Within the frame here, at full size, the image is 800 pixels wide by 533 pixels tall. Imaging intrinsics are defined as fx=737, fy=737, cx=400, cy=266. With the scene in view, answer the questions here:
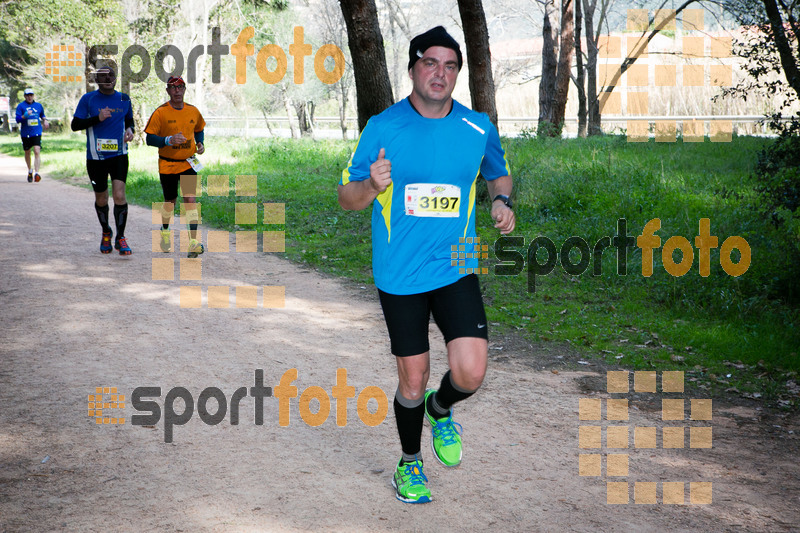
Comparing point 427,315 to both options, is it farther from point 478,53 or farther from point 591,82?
point 591,82

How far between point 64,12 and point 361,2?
1046 inches

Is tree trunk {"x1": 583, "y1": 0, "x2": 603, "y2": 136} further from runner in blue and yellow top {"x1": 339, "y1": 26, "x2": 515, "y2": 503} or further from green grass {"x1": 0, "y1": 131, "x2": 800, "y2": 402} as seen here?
runner in blue and yellow top {"x1": 339, "y1": 26, "x2": 515, "y2": 503}

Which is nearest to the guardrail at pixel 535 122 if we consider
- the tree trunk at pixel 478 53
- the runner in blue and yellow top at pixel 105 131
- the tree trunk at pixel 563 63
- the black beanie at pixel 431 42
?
the tree trunk at pixel 563 63

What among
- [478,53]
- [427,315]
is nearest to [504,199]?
[427,315]

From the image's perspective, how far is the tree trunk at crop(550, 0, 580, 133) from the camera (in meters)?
25.5

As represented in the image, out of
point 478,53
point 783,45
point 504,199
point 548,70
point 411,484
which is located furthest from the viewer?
point 548,70

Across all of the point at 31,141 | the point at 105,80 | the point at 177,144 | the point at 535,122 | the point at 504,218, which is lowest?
the point at 504,218

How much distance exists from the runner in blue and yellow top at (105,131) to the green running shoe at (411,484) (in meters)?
7.07

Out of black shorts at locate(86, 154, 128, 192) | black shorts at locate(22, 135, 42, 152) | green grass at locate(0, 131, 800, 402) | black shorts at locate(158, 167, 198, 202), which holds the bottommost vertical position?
green grass at locate(0, 131, 800, 402)

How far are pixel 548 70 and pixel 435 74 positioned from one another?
2436 cm

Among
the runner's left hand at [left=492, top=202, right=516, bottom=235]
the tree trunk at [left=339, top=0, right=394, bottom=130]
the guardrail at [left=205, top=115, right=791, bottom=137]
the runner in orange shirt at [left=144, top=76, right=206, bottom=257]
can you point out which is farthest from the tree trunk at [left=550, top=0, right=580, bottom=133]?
the runner's left hand at [left=492, top=202, right=516, bottom=235]

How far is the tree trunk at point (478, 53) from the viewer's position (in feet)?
40.4

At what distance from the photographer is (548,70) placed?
2666 cm

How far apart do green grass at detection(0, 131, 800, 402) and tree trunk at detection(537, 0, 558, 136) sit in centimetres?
771
